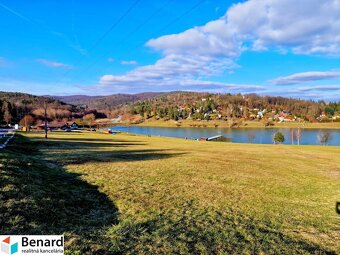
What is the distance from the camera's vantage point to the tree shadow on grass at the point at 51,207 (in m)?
7.75

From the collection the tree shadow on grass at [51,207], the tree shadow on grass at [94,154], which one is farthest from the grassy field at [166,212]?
the tree shadow on grass at [94,154]

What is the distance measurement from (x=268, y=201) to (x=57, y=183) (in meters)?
10.7

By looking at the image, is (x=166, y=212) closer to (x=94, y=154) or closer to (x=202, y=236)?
(x=202, y=236)

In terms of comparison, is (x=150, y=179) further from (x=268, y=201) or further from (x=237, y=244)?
(x=237, y=244)

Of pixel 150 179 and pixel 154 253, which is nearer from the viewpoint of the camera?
pixel 154 253

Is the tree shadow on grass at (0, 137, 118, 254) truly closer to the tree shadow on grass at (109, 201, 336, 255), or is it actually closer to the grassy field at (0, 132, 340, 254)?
the grassy field at (0, 132, 340, 254)

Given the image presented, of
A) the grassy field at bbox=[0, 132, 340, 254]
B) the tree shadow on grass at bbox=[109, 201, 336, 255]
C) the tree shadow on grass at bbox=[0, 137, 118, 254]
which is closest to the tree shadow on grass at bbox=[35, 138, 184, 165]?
the grassy field at bbox=[0, 132, 340, 254]

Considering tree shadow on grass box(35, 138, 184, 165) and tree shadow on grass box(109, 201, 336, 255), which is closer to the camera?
tree shadow on grass box(109, 201, 336, 255)

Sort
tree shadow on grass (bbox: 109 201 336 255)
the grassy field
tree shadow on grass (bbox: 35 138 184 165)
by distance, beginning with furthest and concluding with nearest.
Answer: tree shadow on grass (bbox: 35 138 184 165) < the grassy field < tree shadow on grass (bbox: 109 201 336 255)

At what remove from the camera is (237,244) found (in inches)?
316

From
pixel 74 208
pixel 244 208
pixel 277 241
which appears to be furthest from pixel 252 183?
pixel 74 208

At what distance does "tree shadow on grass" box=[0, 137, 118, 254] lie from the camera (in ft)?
25.4

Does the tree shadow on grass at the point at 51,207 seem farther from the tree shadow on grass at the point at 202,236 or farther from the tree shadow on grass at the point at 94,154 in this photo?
the tree shadow on grass at the point at 94,154

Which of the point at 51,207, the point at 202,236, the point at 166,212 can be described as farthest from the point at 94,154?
the point at 202,236
